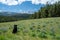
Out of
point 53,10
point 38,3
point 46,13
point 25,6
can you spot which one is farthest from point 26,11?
point 53,10

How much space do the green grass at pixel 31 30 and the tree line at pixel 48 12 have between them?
213 millimetres

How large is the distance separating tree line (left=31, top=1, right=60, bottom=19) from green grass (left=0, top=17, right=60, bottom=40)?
213mm

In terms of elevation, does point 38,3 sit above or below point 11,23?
above

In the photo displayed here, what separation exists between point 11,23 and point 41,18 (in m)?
1.38

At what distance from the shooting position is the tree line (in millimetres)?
6714

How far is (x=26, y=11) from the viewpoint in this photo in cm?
650

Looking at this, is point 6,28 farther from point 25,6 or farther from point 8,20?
point 25,6

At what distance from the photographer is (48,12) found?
23.9 feet

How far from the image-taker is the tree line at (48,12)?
6714 millimetres

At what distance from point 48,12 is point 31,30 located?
70.1 inches

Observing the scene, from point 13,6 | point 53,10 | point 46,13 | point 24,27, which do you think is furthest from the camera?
point 53,10

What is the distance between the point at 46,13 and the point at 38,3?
770 mm

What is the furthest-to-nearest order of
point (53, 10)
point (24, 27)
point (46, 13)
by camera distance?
1. point (53, 10)
2. point (46, 13)
3. point (24, 27)

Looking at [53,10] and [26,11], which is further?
[53,10]
